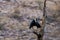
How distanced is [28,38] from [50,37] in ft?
0.54

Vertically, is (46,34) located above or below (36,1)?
below

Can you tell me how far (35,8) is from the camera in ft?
5.28

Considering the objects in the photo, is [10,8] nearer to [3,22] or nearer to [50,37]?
[3,22]

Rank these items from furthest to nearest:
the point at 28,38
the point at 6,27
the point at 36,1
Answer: the point at 36,1
the point at 6,27
the point at 28,38

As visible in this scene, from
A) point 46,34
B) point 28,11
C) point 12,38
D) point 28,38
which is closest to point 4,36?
point 12,38

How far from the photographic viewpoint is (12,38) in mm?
1212

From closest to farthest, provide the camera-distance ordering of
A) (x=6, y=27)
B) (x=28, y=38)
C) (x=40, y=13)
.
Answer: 1. (x=28, y=38)
2. (x=6, y=27)
3. (x=40, y=13)

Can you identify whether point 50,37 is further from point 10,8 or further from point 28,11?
point 10,8

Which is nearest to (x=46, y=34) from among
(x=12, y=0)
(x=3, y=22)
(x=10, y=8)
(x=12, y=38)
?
(x=12, y=38)

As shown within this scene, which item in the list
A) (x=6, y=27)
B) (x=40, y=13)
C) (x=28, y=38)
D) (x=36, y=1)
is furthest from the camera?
(x=36, y=1)

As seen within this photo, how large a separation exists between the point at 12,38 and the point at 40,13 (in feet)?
1.40

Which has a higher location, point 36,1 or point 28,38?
point 36,1

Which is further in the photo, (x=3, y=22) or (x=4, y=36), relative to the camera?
(x=3, y=22)

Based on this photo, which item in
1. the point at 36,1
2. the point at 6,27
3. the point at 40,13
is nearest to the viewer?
the point at 6,27
